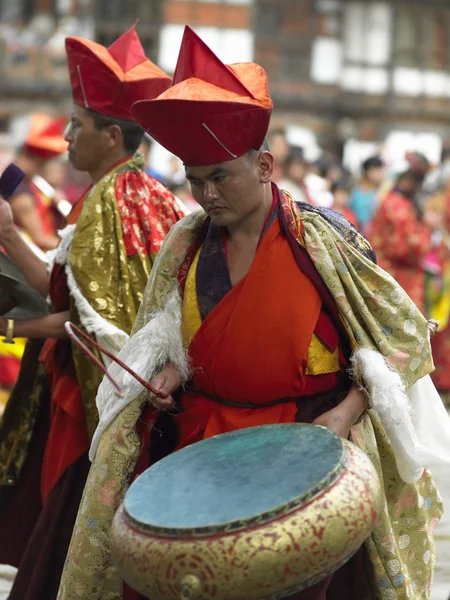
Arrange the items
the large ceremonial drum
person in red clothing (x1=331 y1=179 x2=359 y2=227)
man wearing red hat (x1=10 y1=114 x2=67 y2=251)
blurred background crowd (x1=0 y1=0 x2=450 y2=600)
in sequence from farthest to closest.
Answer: blurred background crowd (x1=0 y1=0 x2=450 y2=600) < person in red clothing (x1=331 y1=179 x2=359 y2=227) < man wearing red hat (x1=10 y1=114 x2=67 y2=251) < the large ceremonial drum

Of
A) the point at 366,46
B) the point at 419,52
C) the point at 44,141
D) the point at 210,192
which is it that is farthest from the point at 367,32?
the point at 210,192

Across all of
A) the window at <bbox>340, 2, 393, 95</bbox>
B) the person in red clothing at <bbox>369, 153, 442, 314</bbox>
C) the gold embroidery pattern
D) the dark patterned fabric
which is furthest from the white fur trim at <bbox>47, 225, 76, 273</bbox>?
the window at <bbox>340, 2, 393, 95</bbox>

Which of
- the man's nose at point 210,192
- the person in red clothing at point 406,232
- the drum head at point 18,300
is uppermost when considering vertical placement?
the man's nose at point 210,192

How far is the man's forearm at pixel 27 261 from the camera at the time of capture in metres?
4.45

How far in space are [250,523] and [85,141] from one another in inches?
85.5

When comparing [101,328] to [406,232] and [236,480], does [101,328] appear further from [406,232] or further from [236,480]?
[406,232]

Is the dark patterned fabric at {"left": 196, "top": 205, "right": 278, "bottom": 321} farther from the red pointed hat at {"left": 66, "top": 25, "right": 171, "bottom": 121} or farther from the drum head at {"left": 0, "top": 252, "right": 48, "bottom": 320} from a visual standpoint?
the red pointed hat at {"left": 66, "top": 25, "right": 171, "bottom": 121}

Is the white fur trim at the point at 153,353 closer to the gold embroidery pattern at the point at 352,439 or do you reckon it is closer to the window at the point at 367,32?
the gold embroidery pattern at the point at 352,439

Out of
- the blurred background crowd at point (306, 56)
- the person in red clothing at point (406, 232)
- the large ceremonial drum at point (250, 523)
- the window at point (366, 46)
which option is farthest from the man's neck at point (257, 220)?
the window at point (366, 46)

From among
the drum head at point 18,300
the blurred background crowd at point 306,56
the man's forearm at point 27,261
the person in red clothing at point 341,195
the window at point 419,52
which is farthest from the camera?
the window at point 419,52

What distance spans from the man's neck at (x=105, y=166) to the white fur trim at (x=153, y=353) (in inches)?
43.8

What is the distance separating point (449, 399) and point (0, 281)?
20.3ft

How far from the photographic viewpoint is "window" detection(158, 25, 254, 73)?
26.8 metres

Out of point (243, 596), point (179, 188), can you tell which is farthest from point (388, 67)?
point (243, 596)
